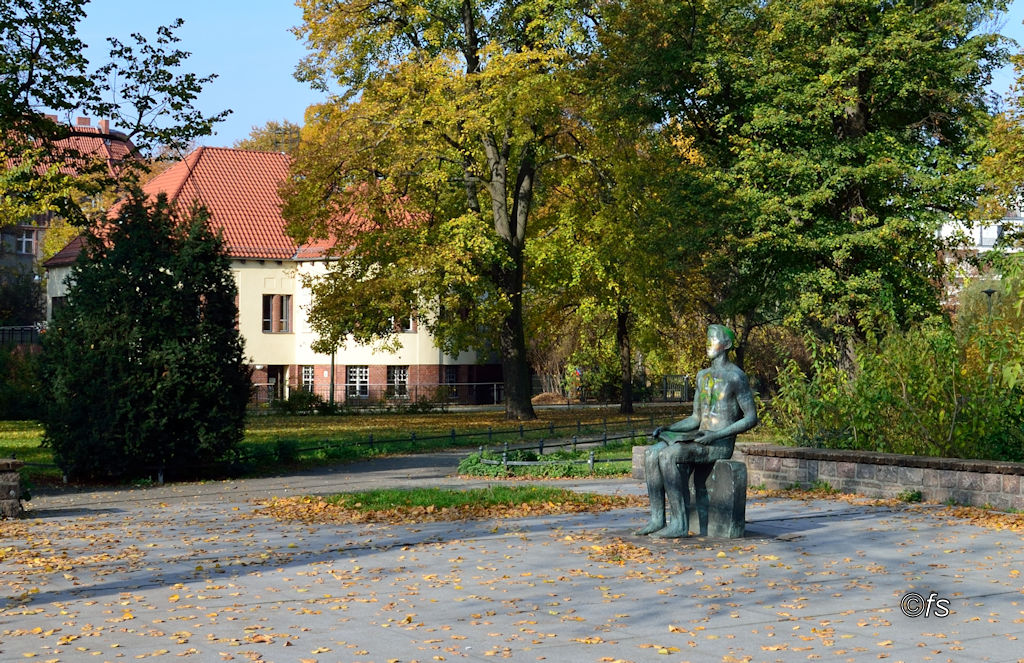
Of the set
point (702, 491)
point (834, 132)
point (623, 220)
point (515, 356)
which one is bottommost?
point (702, 491)

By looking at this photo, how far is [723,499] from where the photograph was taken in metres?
12.3

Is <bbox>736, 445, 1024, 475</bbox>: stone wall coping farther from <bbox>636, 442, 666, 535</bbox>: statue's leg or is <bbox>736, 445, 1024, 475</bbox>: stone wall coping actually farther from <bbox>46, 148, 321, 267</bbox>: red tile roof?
<bbox>46, 148, 321, 267</bbox>: red tile roof

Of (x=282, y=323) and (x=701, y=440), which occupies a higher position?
(x=282, y=323)

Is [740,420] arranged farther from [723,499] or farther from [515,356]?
[515,356]

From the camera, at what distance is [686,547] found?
11.8 m

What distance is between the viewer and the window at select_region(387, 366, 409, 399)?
185ft

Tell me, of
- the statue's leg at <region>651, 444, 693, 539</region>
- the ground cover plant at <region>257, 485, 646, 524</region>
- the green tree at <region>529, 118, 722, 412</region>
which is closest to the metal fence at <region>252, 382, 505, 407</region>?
the green tree at <region>529, 118, 722, 412</region>

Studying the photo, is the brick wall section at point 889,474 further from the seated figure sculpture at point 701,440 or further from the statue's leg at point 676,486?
the statue's leg at point 676,486

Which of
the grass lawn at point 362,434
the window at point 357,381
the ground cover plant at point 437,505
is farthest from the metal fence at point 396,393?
the ground cover plant at point 437,505

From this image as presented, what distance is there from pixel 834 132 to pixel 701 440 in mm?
22809

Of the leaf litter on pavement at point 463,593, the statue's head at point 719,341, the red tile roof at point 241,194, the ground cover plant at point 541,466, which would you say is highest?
the red tile roof at point 241,194

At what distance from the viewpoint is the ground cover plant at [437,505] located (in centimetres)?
1550

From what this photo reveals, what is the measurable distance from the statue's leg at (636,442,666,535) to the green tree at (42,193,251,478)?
11.2 meters

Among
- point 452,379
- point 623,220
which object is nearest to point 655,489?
point 623,220
